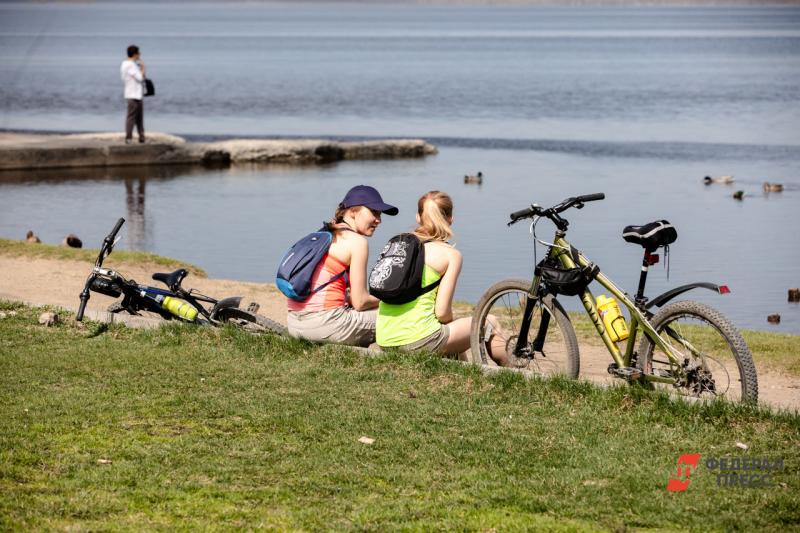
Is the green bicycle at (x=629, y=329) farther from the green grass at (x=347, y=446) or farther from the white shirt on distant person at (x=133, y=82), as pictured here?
the white shirt on distant person at (x=133, y=82)

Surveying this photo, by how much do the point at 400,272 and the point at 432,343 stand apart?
55cm

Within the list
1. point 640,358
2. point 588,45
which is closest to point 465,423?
point 640,358

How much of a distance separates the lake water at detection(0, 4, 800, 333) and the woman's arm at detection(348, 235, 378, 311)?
658cm

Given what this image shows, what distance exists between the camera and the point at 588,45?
12494cm

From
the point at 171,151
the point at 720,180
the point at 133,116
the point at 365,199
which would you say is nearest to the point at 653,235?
the point at 365,199

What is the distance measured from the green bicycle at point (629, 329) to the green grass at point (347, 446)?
0.28 metres

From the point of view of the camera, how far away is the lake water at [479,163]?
1872 cm

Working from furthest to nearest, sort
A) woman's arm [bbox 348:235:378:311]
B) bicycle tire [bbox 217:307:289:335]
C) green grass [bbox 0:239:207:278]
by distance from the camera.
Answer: green grass [bbox 0:239:207:278] → bicycle tire [bbox 217:307:289:335] → woman's arm [bbox 348:235:378:311]

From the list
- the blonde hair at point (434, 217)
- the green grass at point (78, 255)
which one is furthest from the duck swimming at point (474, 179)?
the blonde hair at point (434, 217)

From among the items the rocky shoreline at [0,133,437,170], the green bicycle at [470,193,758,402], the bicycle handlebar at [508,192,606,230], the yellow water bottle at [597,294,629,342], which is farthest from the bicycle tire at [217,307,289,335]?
the rocky shoreline at [0,133,437,170]

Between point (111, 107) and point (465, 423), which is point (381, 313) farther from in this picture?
point (111, 107)

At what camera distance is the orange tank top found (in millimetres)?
8523

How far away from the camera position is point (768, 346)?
10758 mm

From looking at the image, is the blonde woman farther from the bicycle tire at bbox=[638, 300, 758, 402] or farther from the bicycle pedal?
the bicycle tire at bbox=[638, 300, 758, 402]
